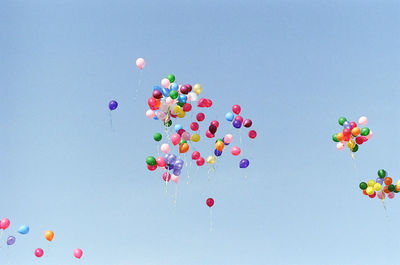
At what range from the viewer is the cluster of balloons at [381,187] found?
14570mm

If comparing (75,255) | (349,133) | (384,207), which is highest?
(349,133)

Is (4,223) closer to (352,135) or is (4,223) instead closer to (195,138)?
(195,138)

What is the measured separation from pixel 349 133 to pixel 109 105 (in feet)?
22.2

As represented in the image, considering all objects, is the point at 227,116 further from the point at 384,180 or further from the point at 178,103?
the point at 384,180

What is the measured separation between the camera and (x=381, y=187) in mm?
14688

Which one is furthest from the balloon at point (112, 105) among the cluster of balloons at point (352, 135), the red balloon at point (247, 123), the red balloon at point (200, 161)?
the cluster of balloons at point (352, 135)

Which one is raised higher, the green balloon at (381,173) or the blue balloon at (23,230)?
the green balloon at (381,173)

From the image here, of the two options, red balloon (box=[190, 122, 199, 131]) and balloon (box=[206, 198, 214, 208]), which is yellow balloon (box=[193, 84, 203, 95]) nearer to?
red balloon (box=[190, 122, 199, 131])

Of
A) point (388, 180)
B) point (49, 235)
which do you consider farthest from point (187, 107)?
point (388, 180)

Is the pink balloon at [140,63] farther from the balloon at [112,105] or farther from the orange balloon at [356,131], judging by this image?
the orange balloon at [356,131]

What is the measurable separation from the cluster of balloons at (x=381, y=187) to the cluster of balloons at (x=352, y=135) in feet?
3.40

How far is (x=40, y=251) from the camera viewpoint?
14469 millimetres

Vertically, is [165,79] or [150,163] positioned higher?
[165,79]

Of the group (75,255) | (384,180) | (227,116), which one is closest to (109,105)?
(227,116)
